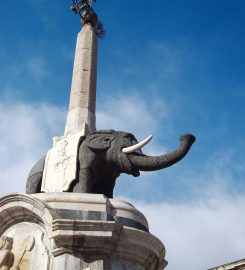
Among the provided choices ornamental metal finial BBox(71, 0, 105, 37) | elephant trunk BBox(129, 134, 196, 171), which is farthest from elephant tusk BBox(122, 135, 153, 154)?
ornamental metal finial BBox(71, 0, 105, 37)

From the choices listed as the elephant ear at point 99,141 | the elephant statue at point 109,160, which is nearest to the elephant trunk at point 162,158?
the elephant statue at point 109,160

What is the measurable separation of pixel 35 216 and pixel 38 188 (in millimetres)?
1838

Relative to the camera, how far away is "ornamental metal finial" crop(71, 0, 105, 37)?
14992 millimetres

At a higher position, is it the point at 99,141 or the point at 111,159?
the point at 99,141

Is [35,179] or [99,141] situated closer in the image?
[99,141]

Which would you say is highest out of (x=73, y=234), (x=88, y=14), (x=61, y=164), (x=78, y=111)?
(x=88, y=14)

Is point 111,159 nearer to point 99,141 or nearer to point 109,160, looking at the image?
point 109,160

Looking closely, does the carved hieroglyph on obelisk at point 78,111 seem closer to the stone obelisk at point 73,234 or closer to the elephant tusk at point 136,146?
the stone obelisk at point 73,234

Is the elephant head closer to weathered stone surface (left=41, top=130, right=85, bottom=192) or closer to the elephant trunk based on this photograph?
the elephant trunk

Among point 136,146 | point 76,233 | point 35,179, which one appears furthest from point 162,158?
point 35,179

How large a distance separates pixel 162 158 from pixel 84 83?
Result: 14.1 feet

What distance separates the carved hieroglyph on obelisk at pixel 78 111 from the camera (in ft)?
31.6

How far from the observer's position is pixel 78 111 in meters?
12.0

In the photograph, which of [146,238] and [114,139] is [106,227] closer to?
[146,238]
